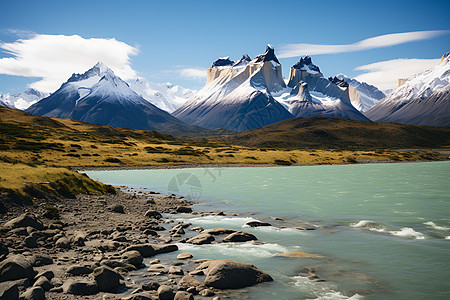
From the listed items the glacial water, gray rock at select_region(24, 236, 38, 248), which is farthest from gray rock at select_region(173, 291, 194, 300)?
gray rock at select_region(24, 236, 38, 248)

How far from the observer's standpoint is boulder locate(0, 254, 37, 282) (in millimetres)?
12070

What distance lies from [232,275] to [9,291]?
784 cm

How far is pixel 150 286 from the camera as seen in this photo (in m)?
12.3

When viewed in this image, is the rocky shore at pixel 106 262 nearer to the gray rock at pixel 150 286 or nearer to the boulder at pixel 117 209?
the gray rock at pixel 150 286

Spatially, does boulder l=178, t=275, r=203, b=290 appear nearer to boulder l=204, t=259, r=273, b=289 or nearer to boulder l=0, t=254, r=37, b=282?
boulder l=204, t=259, r=273, b=289

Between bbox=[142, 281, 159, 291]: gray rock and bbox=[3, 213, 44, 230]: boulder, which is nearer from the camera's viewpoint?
bbox=[142, 281, 159, 291]: gray rock

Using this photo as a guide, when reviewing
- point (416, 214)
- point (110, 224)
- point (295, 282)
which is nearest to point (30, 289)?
point (295, 282)

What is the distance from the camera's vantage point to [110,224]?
23.2 metres

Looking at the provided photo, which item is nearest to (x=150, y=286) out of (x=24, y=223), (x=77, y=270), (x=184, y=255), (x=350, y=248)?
(x=77, y=270)

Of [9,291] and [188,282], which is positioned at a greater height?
[9,291]

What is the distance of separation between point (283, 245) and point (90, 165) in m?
85.4

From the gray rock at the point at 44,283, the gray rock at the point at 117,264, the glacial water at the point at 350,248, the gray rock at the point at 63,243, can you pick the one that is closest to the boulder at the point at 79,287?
the gray rock at the point at 44,283

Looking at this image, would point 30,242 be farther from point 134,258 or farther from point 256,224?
point 256,224

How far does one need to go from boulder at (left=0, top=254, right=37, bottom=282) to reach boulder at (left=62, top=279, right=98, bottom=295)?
64.0 inches
